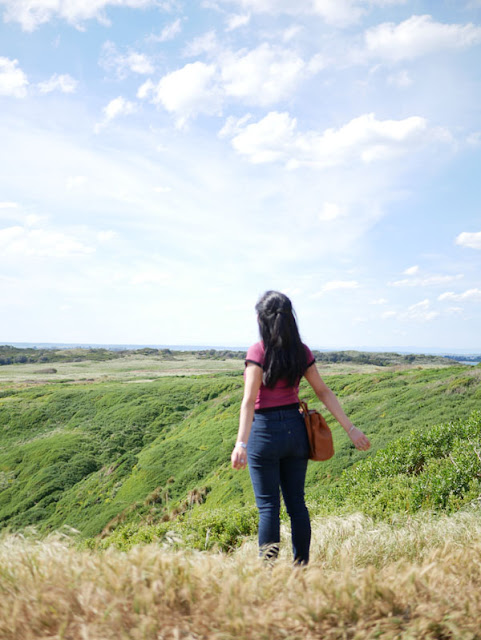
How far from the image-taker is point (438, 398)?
1345 centimetres

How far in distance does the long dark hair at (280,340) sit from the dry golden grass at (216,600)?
117cm

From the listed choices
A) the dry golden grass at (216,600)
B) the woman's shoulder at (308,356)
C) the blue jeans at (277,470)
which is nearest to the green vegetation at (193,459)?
the blue jeans at (277,470)

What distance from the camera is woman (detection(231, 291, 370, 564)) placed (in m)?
3.09

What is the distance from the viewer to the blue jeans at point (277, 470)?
309cm

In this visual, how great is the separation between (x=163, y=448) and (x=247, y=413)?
734 inches

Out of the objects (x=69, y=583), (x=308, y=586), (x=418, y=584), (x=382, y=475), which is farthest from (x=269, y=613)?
(x=382, y=475)

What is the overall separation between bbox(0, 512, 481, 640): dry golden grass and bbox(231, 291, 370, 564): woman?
0.62m

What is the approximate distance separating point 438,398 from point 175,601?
13.0m

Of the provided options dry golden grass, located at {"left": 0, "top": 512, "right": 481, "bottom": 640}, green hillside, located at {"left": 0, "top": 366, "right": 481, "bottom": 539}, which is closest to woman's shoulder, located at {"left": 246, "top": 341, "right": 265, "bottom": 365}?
dry golden grass, located at {"left": 0, "top": 512, "right": 481, "bottom": 640}

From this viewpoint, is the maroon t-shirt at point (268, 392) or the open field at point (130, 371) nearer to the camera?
the maroon t-shirt at point (268, 392)

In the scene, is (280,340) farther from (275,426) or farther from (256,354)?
(275,426)

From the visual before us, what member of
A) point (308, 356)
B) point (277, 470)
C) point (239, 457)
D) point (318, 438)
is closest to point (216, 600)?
point (239, 457)

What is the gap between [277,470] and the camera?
3150 millimetres

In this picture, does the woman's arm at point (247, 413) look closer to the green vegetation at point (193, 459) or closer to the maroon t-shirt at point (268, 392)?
the maroon t-shirt at point (268, 392)
